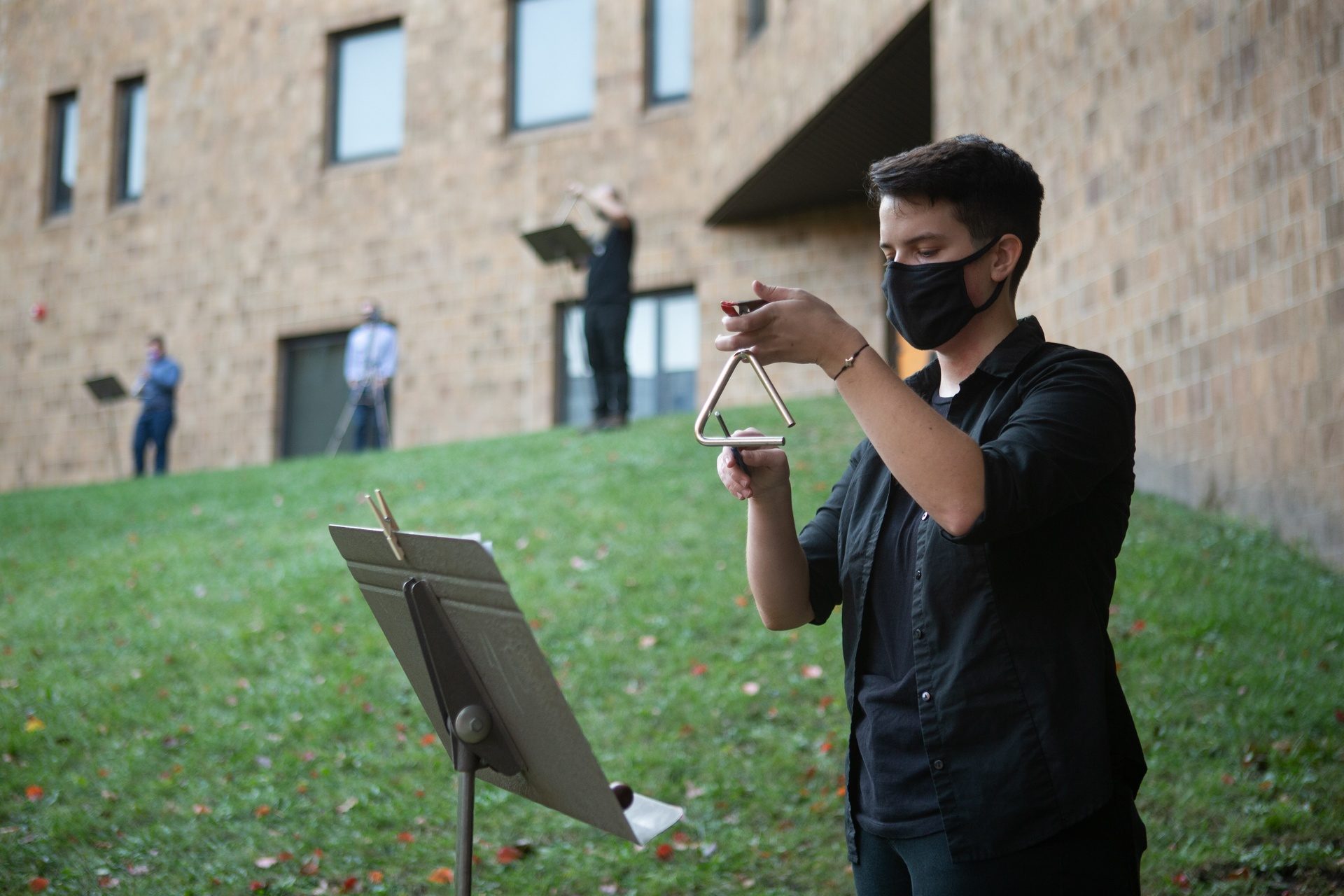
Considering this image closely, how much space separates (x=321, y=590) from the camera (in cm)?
814

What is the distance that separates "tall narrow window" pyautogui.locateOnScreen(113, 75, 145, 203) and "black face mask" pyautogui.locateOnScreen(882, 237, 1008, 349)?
20922 mm

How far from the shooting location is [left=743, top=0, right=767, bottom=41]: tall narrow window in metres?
15.5

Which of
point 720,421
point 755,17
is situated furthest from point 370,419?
point 720,421

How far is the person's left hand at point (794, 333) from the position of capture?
180cm

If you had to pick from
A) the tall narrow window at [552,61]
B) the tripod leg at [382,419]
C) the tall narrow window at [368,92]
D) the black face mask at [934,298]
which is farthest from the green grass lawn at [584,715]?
the tall narrow window at [368,92]

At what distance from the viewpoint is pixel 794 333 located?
71.7 inches

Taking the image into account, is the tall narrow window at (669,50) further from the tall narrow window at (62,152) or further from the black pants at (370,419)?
the tall narrow window at (62,152)

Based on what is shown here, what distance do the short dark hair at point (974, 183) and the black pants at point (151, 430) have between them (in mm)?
15004

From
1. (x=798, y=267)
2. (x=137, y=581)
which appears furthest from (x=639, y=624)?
(x=798, y=267)

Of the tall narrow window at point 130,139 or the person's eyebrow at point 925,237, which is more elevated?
the tall narrow window at point 130,139

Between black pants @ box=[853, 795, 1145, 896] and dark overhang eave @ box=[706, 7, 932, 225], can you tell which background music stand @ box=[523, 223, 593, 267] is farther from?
black pants @ box=[853, 795, 1145, 896]

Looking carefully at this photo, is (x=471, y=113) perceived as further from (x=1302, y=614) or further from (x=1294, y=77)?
(x=1302, y=614)

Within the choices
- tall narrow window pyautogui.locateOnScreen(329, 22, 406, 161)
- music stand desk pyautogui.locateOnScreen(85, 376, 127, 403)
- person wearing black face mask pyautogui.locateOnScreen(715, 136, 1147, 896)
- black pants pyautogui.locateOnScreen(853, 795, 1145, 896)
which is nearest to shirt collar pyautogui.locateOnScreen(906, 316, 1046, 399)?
person wearing black face mask pyautogui.locateOnScreen(715, 136, 1147, 896)

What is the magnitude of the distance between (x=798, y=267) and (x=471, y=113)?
5524 mm
